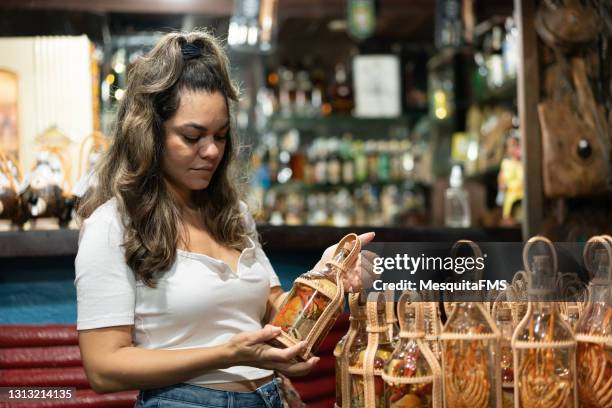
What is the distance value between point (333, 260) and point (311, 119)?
4839 mm

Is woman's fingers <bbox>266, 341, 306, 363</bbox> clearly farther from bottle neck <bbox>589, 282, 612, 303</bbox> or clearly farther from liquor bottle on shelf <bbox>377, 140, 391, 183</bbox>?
liquor bottle on shelf <bbox>377, 140, 391, 183</bbox>

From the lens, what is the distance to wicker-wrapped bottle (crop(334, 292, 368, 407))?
5.85ft

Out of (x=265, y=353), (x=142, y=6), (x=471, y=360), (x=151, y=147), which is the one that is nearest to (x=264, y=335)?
(x=265, y=353)

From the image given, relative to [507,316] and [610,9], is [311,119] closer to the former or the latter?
[610,9]

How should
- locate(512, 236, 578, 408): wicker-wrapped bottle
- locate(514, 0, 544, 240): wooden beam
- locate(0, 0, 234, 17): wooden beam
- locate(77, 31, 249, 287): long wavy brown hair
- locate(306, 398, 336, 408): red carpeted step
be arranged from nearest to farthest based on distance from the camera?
locate(512, 236, 578, 408): wicker-wrapped bottle, locate(77, 31, 249, 287): long wavy brown hair, locate(306, 398, 336, 408): red carpeted step, locate(514, 0, 544, 240): wooden beam, locate(0, 0, 234, 17): wooden beam

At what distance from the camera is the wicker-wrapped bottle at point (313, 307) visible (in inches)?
71.6

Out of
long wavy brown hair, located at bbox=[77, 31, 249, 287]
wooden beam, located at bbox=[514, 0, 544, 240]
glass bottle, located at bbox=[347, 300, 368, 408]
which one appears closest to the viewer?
glass bottle, located at bbox=[347, 300, 368, 408]

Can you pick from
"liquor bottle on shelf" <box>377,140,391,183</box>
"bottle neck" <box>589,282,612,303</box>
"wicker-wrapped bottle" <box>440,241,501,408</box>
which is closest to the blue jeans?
"wicker-wrapped bottle" <box>440,241,501,408</box>

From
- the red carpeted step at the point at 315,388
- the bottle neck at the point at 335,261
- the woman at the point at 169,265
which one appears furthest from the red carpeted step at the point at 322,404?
the bottle neck at the point at 335,261

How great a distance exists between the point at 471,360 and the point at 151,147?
849 mm

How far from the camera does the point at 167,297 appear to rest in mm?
1965

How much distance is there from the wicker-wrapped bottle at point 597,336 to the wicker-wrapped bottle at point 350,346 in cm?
43

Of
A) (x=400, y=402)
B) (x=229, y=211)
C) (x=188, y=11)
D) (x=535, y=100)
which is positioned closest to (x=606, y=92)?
(x=535, y=100)

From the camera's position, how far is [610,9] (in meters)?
3.87
